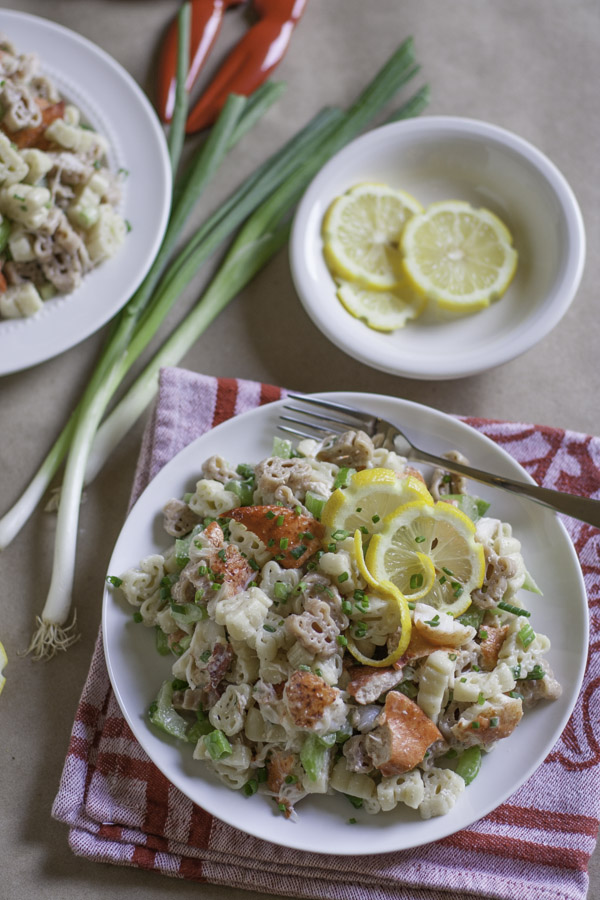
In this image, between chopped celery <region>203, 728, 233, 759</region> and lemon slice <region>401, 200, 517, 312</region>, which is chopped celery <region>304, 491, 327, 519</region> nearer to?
chopped celery <region>203, 728, 233, 759</region>

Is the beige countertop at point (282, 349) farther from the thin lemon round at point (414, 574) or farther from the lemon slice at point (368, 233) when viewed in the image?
the thin lemon round at point (414, 574)

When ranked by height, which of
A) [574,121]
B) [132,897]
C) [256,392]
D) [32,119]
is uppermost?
[574,121]

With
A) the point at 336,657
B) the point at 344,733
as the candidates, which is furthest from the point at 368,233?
the point at 344,733

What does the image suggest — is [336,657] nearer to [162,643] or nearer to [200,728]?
[200,728]

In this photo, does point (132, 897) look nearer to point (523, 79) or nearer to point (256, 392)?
point (256, 392)

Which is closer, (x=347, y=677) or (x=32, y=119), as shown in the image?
(x=347, y=677)

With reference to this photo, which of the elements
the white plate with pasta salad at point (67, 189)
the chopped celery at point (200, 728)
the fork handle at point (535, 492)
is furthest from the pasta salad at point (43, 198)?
the chopped celery at point (200, 728)

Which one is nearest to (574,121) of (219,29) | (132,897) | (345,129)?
(345,129)
